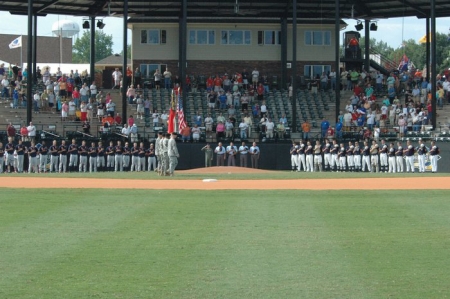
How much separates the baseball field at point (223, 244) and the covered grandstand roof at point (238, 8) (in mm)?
28884

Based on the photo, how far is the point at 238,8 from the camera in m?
51.9

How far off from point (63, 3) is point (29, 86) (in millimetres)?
10254

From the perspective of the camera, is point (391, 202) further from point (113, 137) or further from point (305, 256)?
point (113, 137)

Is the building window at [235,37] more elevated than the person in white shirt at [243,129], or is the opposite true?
the building window at [235,37]

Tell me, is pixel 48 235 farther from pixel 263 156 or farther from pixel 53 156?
pixel 263 156

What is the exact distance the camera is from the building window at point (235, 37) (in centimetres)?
5706

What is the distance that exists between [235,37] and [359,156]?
18.9m

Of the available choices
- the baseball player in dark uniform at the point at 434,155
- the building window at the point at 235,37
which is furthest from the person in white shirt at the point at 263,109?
the baseball player in dark uniform at the point at 434,155

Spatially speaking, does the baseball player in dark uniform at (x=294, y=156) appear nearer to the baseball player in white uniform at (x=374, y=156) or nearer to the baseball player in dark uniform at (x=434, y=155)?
the baseball player in white uniform at (x=374, y=156)

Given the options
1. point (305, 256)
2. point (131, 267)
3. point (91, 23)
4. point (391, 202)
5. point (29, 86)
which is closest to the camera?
point (131, 267)

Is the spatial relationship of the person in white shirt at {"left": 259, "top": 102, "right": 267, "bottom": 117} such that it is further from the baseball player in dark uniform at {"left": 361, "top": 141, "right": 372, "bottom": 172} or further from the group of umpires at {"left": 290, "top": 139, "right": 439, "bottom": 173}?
the baseball player in dark uniform at {"left": 361, "top": 141, "right": 372, "bottom": 172}

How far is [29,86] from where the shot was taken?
43094 mm

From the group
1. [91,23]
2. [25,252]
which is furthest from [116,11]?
[25,252]

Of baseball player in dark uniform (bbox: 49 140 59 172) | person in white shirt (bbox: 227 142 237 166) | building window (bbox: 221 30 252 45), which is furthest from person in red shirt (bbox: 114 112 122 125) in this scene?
building window (bbox: 221 30 252 45)
